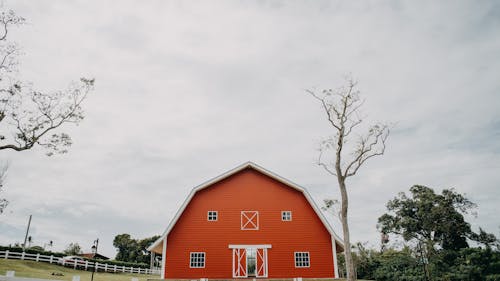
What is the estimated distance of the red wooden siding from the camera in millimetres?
18938

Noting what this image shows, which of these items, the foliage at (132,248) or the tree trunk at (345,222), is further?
the foliage at (132,248)

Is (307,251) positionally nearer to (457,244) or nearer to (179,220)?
(179,220)

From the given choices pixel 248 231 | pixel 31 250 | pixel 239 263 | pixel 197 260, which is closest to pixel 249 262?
pixel 239 263

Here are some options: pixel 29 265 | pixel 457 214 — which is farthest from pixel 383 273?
pixel 29 265

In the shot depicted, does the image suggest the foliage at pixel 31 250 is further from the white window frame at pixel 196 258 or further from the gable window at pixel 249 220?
the gable window at pixel 249 220

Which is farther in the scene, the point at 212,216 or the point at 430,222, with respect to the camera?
the point at 430,222

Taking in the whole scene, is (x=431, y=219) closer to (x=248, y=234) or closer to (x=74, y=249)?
(x=248, y=234)

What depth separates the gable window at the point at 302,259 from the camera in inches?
754

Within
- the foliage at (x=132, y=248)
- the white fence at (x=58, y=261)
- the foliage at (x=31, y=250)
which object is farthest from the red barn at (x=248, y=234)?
the foliage at (x=132, y=248)

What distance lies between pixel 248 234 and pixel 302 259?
11.2ft

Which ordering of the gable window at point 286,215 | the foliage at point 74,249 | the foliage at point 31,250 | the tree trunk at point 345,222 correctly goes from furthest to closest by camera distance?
the foliage at point 74,249 < the foliage at point 31,250 < the gable window at point 286,215 < the tree trunk at point 345,222

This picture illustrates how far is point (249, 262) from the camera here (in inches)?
759

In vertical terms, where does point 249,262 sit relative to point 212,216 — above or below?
below

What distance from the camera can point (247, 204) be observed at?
20.3 metres
